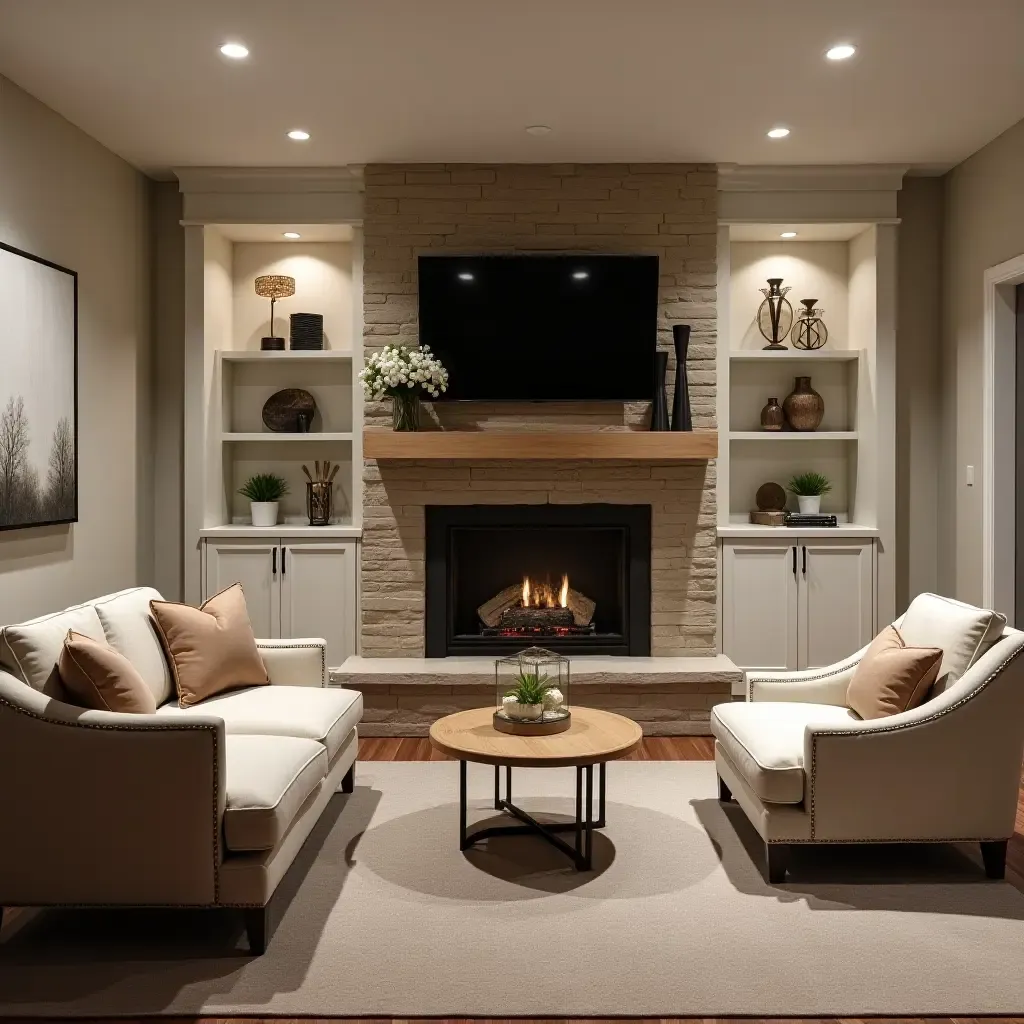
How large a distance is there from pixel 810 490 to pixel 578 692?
1653 mm

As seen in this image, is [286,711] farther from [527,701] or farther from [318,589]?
[318,589]

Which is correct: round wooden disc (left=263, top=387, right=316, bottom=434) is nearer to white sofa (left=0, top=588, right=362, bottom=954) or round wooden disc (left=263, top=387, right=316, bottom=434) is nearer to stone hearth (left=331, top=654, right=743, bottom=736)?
stone hearth (left=331, top=654, right=743, bottom=736)

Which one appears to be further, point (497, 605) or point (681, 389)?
point (497, 605)

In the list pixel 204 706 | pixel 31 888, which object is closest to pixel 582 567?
pixel 204 706

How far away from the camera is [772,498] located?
5.50 metres

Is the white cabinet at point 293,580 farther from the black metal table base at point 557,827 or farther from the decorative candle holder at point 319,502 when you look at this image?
the black metal table base at point 557,827

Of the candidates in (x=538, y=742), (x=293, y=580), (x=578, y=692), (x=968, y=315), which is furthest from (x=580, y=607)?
(x=968, y=315)

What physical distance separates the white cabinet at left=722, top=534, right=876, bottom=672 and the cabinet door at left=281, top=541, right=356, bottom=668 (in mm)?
1928

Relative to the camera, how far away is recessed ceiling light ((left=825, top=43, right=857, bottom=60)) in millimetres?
3746

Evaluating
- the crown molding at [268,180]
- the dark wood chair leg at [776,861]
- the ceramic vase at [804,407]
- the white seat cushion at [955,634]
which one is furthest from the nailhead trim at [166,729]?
the ceramic vase at [804,407]

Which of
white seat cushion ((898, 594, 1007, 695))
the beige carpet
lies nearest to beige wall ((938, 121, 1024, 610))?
white seat cushion ((898, 594, 1007, 695))

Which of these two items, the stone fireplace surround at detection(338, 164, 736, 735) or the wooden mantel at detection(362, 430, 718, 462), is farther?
the stone fireplace surround at detection(338, 164, 736, 735)

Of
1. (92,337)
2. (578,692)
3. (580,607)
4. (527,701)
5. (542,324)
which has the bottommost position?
(578,692)

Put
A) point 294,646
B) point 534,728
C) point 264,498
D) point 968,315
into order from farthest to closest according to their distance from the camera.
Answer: point 264,498, point 968,315, point 294,646, point 534,728
